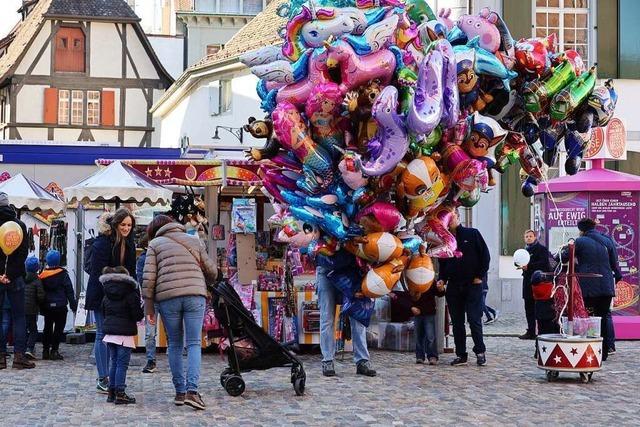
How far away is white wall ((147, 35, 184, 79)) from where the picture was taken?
49094 mm

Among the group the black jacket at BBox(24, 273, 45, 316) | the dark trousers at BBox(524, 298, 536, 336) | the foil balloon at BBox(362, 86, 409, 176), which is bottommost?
the dark trousers at BBox(524, 298, 536, 336)

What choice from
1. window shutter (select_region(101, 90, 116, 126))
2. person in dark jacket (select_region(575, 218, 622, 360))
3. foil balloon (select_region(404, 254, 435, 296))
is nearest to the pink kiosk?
person in dark jacket (select_region(575, 218, 622, 360))

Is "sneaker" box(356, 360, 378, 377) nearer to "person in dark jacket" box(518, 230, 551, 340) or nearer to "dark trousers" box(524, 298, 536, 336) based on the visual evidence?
"person in dark jacket" box(518, 230, 551, 340)

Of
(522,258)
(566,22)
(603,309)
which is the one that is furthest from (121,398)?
(566,22)

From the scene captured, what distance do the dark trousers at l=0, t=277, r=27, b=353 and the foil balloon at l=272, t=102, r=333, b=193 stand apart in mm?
3881

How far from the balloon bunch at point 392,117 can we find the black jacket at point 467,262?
104cm

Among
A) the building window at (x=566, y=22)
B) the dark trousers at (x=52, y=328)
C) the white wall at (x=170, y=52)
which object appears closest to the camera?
the dark trousers at (x=52, y=328)

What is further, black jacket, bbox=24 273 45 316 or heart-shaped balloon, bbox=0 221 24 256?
black jacket, bbox=24 273 45 316

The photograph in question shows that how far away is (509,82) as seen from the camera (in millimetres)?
12609

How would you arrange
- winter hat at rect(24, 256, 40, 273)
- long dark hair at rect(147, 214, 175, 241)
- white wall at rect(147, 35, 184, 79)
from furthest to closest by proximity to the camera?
white wall at rect(147, 35, 184, 79), winter hat at rect(24, 256, 40, 273), long dark hair at rect(147, 214, 175, 241)

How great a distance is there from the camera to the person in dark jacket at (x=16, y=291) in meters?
13.9

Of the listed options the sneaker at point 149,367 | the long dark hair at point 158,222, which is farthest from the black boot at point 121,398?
the sneaker at point 149,367

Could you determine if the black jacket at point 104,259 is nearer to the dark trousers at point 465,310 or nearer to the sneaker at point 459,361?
the dark trousers at point 465,310

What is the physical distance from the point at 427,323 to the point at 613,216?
179 inches
